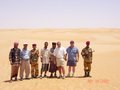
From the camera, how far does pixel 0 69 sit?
1862cm

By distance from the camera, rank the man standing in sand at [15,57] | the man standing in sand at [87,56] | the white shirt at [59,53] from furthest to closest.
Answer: the man standing in sand at [87,56] < the white shirt at [59,53] < the man standing in sand at [15,57]

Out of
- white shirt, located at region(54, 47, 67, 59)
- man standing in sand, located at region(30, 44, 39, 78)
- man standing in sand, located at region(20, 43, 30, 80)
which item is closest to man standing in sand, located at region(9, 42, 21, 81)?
man standing in sand, located at region(20, 43, 30, 80)

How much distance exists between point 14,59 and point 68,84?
8.71 feet

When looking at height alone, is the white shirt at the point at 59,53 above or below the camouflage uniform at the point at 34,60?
above

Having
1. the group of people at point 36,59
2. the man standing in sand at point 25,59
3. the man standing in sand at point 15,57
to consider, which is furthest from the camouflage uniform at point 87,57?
the man standing in sand at point 15,57

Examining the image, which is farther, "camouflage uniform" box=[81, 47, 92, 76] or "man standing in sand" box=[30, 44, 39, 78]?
"camouflage uniform" box=[81, 47, 92, 76]

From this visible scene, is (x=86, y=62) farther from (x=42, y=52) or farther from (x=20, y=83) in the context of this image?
(x=20, y=83)

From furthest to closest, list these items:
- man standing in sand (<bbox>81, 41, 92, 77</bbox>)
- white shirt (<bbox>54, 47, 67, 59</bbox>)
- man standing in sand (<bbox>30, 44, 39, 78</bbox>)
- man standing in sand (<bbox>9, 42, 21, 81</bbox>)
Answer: man standing in sand (<bbox>81, 41, 92, 77</bbox>) → man standing in sand (<bbox>30, 44, 39, 78</bbox>) → white shirt (<bbox>54, 47, 67, 59</bbox>) → man standing in sand (<bbox>9, 42, 21, 81</bbox>)

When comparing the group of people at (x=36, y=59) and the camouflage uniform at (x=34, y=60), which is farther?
the camouflage uniform at (x=34, y=60)

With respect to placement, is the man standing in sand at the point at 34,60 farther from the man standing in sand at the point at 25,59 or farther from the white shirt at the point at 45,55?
the white shirt at the point at 45,55

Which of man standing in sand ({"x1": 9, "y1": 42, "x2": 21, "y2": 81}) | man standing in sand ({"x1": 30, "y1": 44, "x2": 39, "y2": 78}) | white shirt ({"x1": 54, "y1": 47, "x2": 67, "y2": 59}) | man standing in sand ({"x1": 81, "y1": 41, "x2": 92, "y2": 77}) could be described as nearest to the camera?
man standing in sand ({"x1": 9, "y1": 42, "x2": 21, "y2": 81})

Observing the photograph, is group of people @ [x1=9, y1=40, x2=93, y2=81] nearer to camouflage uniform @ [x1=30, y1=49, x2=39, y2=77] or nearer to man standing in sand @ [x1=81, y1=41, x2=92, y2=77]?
camouflage uniform @ [x1=30, y1=49, x2=39, y2=77]

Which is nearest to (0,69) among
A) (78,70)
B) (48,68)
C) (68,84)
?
(78,70)

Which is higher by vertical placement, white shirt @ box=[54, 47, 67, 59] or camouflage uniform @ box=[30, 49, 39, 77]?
white shirt @ box=[54, 47, 67, 59]
